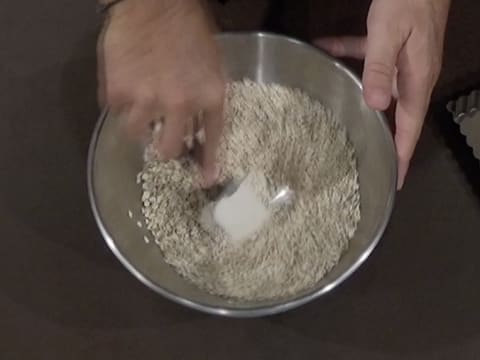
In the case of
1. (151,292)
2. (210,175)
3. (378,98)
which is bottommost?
(151,292)

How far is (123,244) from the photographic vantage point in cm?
92

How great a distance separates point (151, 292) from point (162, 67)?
1.10 ft

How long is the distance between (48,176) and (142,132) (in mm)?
316

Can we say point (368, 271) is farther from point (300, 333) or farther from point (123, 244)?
point (123, 244)

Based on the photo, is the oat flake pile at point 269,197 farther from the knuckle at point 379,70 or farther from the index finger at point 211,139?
the knuckle at point 379,70

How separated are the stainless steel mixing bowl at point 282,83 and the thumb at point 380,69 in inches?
4.2

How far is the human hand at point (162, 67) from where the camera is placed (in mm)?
749

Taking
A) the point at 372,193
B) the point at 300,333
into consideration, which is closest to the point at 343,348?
the point at 300,333

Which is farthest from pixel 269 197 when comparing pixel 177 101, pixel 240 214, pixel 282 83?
pixel 177 101

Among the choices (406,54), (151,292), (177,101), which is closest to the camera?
(177,101)

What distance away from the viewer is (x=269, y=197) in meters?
1.00

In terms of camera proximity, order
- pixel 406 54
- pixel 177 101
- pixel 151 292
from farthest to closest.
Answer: pixel 151 292
pixel 406 54
pixel 177 101

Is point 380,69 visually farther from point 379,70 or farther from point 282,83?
point 282,83

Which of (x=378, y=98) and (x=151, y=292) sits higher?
(x=378, y=98)
